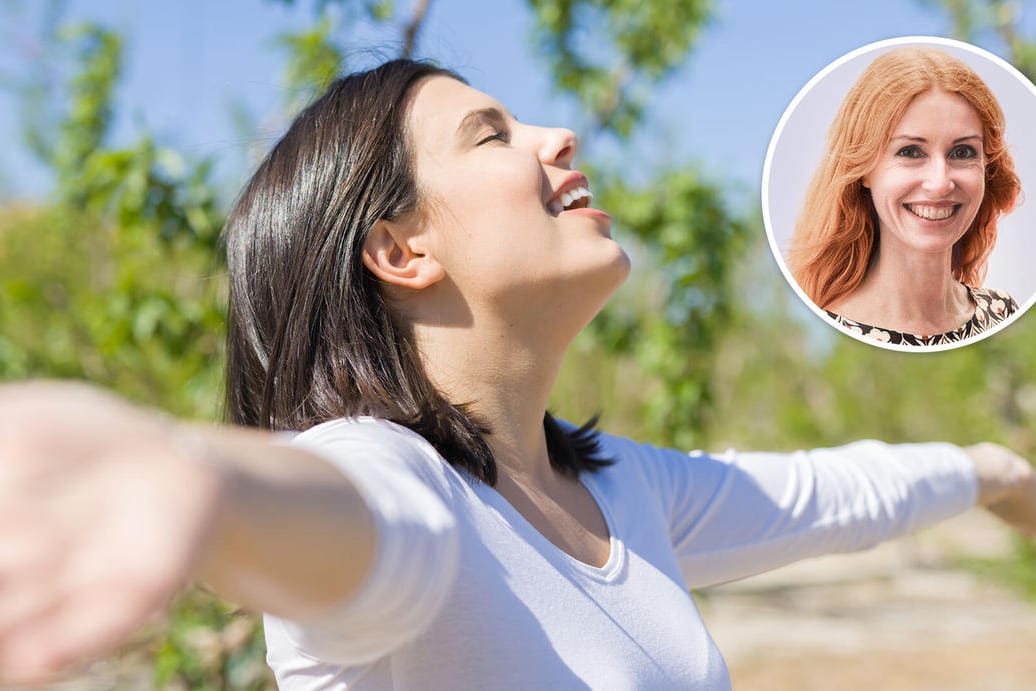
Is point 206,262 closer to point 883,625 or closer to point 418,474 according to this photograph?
point 418,474

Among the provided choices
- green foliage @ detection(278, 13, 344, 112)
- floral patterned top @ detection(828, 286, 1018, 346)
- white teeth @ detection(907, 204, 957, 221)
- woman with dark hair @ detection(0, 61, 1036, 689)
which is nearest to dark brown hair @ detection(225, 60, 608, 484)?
woman with dark hair @ detection(0, 61, 1036, 689)

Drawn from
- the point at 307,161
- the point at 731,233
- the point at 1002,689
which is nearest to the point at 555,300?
the point at 307,161

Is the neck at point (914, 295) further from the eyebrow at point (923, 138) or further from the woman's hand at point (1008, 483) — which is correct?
the woman's hand at point (1008, 483)

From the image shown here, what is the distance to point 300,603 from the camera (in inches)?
21.0

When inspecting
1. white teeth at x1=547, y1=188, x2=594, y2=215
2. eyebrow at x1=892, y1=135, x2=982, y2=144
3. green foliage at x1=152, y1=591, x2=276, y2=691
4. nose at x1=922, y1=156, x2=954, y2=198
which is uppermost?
eyebrow at x1=892, y1=135, x2=982, y2=144

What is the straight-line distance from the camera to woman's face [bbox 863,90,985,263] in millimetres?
1030

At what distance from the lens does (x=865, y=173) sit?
1055mm

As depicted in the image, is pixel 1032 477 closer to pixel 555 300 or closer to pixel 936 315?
pixel 936 315

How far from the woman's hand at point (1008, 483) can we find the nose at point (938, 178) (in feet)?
1.96

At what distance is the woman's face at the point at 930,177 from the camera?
3.38 ft

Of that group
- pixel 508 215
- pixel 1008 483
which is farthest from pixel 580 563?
pixel 1008 483

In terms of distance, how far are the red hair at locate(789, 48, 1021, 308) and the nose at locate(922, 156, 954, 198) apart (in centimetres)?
5

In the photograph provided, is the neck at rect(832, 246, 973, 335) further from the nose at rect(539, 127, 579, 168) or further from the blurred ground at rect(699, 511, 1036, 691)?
the blurred ground at rect(699, 511, 1036, 691)

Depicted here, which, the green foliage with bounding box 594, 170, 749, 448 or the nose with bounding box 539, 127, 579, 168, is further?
the green foliage with bounding box 594, 170, 749, 448
